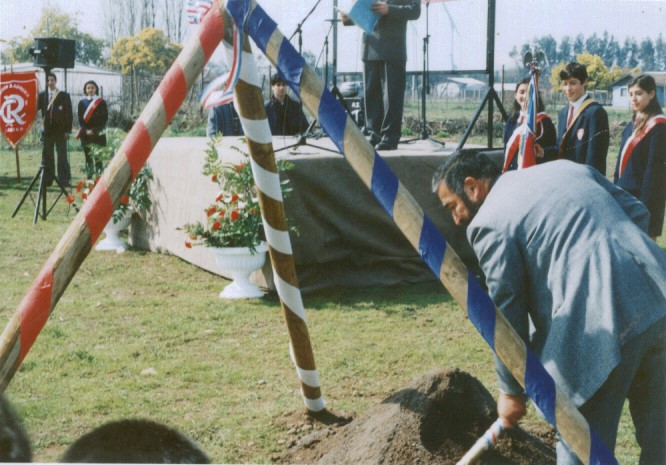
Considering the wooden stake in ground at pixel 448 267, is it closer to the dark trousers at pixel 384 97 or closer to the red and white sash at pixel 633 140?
the red and white sash at pixel 633 140

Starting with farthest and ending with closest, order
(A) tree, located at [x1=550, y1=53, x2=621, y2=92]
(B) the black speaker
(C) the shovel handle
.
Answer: (B) the black speaker < (A) tree, located at [x1=550, y1=53, x2=621, y2=92] < (C) the shovel handle

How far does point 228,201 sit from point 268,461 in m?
3.15

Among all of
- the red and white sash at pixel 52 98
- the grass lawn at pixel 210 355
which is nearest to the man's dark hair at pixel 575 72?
the grass lawn at pixel 210 355

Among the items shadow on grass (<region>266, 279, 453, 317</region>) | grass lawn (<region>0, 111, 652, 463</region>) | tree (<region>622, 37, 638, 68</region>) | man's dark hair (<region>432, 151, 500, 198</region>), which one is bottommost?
grass lawn (<region>0, 111, 652, 463</region>)

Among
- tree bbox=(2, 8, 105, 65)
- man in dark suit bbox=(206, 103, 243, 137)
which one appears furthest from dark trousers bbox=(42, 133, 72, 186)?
man in dark suit bbox=(206, 103, 243, 137)

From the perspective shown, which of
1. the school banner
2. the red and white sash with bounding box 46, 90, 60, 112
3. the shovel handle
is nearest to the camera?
the shovel handle

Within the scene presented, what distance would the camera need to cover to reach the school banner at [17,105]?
1021 centimetres

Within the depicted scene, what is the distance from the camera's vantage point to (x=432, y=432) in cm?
321

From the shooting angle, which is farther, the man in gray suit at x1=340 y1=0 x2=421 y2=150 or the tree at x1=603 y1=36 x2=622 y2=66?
the man in gray suit at x1=340 y1=0 x2=421 y2=150

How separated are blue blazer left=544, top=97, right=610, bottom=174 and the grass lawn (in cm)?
151

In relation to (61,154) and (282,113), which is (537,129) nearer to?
(282,113)

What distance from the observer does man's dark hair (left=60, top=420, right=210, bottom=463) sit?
1438 millimetres

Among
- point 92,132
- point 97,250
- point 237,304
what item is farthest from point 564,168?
point 92,132

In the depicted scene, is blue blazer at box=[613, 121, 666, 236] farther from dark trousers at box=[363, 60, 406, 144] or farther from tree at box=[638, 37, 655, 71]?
dark trousers at box=[363, 60, 406, 144]
